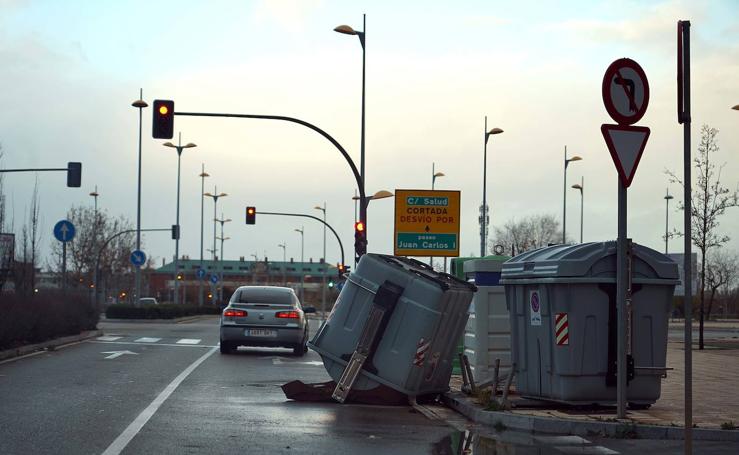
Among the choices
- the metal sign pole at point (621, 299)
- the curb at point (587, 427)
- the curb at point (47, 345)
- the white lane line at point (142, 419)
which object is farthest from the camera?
the curb at point (47, 345)

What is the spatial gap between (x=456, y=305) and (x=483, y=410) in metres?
2.15

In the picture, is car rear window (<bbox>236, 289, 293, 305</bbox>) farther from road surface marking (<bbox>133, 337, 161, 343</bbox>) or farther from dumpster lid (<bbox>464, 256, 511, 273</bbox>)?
dumpster lid (<bbox>464, 256, 511, 273</bbox>)

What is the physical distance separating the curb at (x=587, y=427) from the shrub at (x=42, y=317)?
12.2 meters

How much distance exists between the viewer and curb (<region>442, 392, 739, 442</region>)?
1098cm

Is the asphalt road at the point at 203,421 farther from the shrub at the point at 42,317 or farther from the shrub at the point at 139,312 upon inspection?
the shrub at the point at 139,312

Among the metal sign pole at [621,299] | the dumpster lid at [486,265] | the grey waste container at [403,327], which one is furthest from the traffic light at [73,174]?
the metal sign pole at [621,299]

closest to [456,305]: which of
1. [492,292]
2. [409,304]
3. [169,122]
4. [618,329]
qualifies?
[409,304]

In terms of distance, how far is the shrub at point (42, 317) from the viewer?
22094 millimetres

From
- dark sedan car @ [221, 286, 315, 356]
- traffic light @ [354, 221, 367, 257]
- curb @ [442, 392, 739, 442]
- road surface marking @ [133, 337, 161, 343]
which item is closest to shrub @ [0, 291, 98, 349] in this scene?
road surface marking @ [133, 337, 161, 343]

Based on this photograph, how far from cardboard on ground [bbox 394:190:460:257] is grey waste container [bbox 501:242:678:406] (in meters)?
12.1

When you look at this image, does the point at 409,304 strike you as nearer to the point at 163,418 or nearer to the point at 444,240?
the point at 163,418

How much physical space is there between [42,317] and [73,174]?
47.9 ft

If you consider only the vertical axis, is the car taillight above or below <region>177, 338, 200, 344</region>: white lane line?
above

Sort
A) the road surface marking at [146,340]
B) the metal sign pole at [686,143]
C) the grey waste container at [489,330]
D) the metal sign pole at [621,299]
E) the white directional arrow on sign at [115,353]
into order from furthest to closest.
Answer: the road surface marking at [146,340] → the white directional arrow on sign at [115,353] → the grey waste container at [489,330] → the metal sign pole at [621,299] → the metal sign pole at [686,143]
